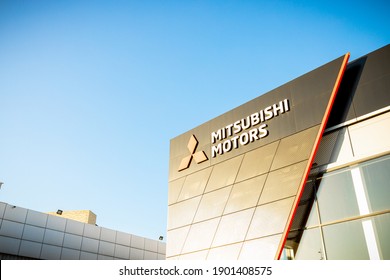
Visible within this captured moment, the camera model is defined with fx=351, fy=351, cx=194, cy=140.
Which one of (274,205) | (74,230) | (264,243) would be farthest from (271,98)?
(74,230)

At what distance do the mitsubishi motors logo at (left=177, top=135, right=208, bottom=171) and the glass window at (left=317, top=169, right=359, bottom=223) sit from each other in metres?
6.55

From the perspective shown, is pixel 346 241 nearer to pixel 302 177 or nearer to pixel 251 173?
pixel 302 177

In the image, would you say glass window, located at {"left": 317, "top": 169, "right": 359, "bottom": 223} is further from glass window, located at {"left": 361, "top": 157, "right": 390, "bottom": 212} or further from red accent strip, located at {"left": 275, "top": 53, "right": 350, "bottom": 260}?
red accent strip, located at {"left": 275, "top": 53, "right": 350, "bottom": 260}

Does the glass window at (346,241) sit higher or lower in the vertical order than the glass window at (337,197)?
lower

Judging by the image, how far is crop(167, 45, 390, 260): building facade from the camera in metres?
11.6

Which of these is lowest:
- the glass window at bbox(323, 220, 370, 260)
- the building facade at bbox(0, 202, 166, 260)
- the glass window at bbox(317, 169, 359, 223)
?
the glass window at bbox(323, 220, 370, 260)

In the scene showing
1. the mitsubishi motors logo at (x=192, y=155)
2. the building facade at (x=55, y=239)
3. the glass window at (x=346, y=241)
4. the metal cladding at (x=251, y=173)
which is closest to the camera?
the glass window at (x=346, y=241)

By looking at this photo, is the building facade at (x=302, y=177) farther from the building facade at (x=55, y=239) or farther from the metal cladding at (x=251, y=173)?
the building facade at (x=55, y=239)

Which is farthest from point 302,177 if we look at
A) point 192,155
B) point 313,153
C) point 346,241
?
point 192,155

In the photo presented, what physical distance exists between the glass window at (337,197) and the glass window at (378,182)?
0.54 meters

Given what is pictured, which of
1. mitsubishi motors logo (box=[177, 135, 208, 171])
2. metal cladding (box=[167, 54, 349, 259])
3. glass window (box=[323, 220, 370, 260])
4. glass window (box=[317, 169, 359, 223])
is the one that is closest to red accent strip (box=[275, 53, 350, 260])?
metal cladding (box=[167, 54, 349, 259])

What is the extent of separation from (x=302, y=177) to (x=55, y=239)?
965 inches

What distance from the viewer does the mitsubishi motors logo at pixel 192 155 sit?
58.4 feet

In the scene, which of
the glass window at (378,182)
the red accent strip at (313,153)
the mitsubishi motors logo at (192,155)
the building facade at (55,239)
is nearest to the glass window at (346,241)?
the glass window at (378,182)
